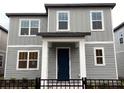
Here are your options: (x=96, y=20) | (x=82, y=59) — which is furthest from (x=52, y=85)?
(x=96, y=20)

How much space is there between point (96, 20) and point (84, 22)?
97 cm

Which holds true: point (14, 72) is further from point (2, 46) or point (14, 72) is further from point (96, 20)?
point (96, 20)

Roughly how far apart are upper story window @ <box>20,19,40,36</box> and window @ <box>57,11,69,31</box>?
204cm

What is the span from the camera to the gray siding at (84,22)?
1143 centimetres

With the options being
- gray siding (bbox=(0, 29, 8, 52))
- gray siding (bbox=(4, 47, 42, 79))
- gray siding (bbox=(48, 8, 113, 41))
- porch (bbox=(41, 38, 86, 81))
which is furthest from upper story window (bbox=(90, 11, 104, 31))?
gray siding (bbox=(0, 29, 8, 52))

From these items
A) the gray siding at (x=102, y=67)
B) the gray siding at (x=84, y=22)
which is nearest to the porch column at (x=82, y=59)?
the gray siding at (x=102, y=67)

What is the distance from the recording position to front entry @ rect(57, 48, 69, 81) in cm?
1104

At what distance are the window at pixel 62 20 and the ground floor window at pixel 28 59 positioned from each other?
289cm

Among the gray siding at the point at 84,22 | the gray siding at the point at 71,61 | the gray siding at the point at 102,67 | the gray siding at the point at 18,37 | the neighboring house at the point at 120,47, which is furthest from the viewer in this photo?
the neighboring house at the point at 120,47

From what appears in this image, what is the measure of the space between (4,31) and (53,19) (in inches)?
356

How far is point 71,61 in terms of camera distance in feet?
36.7

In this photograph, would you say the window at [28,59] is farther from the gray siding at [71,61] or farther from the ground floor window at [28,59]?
the gray siding at [71,61]

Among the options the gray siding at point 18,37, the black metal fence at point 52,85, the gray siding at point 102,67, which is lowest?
the black metal fence at point 52,85

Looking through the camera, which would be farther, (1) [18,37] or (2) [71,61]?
(1) [18,37]
